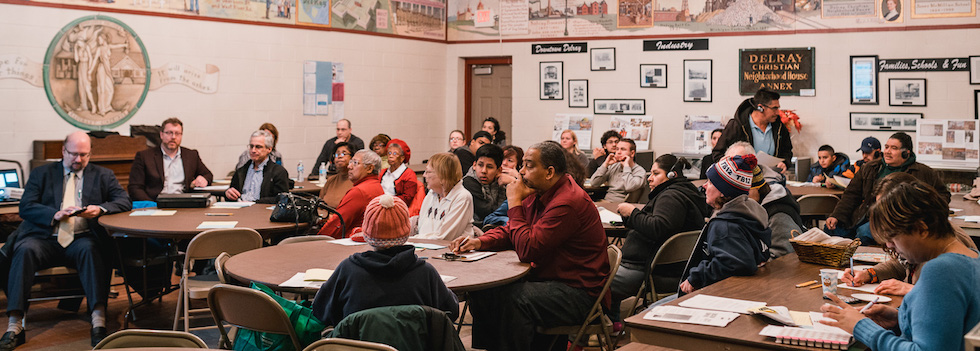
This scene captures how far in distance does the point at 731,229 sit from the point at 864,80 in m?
7.57

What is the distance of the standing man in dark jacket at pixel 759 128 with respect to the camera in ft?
24.5

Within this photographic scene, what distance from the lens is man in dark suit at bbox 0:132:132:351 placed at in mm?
5414

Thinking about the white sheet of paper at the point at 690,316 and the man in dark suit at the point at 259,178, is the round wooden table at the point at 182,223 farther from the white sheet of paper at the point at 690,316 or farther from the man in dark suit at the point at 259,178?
the white sheet of paper at the point at 690,316

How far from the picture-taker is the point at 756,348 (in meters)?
2.64

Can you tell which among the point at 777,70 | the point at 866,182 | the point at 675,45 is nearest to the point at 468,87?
the point at 675,45

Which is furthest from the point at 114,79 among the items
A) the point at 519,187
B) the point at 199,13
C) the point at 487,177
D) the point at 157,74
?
the point at 519,187

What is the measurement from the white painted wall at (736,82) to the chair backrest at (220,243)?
7503 millimetres

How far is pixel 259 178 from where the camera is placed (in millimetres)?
7023

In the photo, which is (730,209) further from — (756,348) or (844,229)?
(844,229)

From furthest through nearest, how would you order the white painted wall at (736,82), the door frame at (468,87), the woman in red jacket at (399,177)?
the door frame at (468,87), the white painted wall at (736,82), the woman in red jacket at (399,177)

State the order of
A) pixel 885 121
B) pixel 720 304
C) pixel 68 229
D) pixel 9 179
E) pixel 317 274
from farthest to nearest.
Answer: pixel 885 121 → pixel 9 179 → pixel 68 229 → pixel 317 274 → pixel 720 304

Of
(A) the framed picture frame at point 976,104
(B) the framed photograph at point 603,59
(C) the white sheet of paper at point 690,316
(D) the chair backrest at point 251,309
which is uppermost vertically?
(B) the framed photograph at point 603,59

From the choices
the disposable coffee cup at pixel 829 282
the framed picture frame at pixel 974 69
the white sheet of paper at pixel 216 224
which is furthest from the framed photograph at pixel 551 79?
the disposable coffee cup at pixel 829 282

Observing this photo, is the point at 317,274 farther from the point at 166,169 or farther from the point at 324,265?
the point at 166,169
